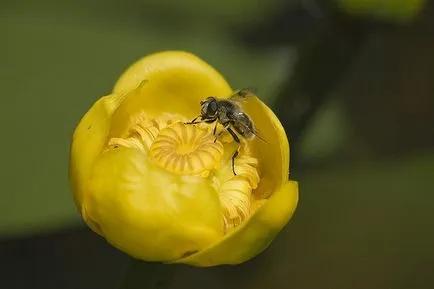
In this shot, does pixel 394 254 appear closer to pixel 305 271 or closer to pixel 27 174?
pixel 305 271

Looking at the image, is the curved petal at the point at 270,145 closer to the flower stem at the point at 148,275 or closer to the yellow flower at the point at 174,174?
the yellow flower at the point at 174,174

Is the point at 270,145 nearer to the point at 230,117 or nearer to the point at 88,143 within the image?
the point at 230,117

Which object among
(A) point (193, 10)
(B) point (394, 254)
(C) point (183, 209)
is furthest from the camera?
(A) point (193, 10)

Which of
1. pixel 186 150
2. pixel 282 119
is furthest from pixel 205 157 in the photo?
pixel 282 119

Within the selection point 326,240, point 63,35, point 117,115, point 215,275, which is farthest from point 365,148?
point 117,115

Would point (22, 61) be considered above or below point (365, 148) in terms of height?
above

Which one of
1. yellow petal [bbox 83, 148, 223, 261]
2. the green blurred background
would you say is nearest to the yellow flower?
yellow petal [bbox 83, 148, 223, 261]

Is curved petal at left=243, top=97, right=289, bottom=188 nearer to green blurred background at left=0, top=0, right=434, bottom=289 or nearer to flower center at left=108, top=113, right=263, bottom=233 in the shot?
flower center at left=108, top=113, right=263, bottom=233
